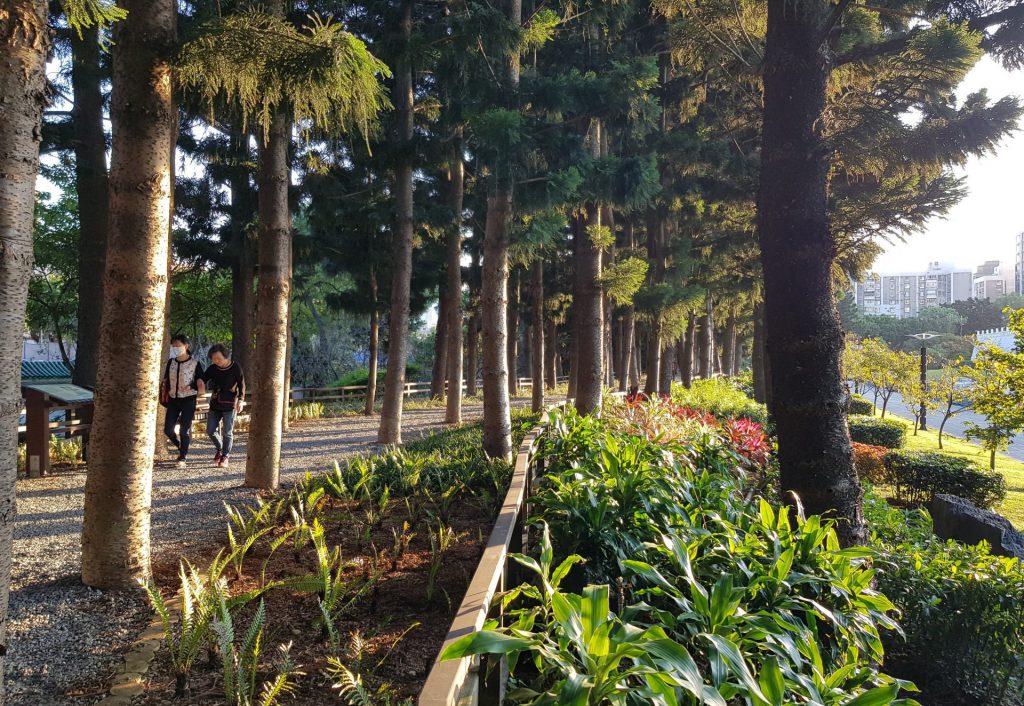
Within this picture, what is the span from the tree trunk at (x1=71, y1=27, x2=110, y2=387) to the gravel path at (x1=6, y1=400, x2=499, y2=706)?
289 cm

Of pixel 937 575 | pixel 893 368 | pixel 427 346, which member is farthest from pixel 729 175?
pixel 427 346

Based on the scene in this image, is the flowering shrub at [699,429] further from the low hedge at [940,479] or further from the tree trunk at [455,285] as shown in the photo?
the tree trunk at [455,285]

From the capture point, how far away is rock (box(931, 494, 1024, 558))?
20.9 feet

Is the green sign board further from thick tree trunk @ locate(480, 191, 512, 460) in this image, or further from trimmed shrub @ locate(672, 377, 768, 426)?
trimmed shrub @ locate(672, 377, 768, 426)

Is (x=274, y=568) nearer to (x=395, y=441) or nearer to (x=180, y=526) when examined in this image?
(x=180, y=526)

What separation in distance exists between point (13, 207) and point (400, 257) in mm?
9180

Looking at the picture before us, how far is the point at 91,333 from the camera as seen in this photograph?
10305mm

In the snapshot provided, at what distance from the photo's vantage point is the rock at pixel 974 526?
638 cm

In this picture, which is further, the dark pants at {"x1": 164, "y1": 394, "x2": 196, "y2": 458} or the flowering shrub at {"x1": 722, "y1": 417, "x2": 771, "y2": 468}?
the dark pants at {"x1": 164, "y1": 394, "x2": 196, "y2": 458}

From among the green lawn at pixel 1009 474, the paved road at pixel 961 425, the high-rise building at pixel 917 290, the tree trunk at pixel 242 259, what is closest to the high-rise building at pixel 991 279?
the high-rise building at pixel 917 290

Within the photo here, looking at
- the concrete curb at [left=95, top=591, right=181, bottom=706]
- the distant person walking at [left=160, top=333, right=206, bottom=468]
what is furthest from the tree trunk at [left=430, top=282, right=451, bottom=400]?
the concrete curb at [left=95, top=591, right=181, bottom=706]

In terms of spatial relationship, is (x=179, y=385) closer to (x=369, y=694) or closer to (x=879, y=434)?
(x=369, y=694)

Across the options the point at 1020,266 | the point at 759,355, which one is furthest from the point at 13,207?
the point at 1020,266

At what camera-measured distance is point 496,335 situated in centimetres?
868
